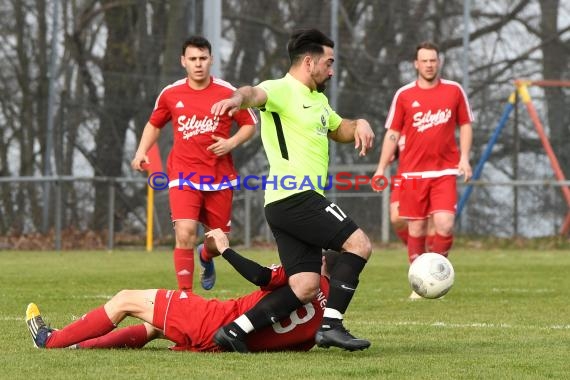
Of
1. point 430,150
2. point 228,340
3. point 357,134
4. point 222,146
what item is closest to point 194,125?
point 222,146

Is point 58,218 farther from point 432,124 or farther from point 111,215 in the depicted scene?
point 432,124

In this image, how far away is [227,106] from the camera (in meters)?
6.53

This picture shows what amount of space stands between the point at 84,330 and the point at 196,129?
3.85 m

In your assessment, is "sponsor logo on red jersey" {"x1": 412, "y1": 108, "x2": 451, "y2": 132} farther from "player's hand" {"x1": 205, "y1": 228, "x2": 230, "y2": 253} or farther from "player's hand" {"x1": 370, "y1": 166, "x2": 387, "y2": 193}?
"player's hand" {"x1": 205, "y1": 228, "x2": 230, "y2": 253}

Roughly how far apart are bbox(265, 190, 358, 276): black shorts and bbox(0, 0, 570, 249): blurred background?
13.2 m

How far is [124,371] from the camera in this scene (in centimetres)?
603

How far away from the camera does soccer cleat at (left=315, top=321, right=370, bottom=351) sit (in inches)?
260

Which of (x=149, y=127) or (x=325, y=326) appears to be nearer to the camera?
(x=325, y=326)

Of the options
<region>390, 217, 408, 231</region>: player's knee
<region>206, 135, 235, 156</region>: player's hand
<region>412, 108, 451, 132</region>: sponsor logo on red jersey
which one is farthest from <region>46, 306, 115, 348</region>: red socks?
<region>390, 217, 408, 231</region>: player's knee

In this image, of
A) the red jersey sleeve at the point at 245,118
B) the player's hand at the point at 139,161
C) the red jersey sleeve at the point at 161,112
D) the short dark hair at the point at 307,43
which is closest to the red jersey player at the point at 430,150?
the red jersey sleeve at the point at 245,118

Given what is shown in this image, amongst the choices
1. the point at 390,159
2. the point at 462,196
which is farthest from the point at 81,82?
the point at 390,159

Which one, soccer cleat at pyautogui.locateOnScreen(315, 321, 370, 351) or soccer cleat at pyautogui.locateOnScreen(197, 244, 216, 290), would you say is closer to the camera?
soccer cleat at pyautogui.locateOnScreen(315, 321, 370, 351)

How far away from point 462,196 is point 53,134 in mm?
6606

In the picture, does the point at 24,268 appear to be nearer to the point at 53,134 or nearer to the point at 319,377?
the point at 53,134
